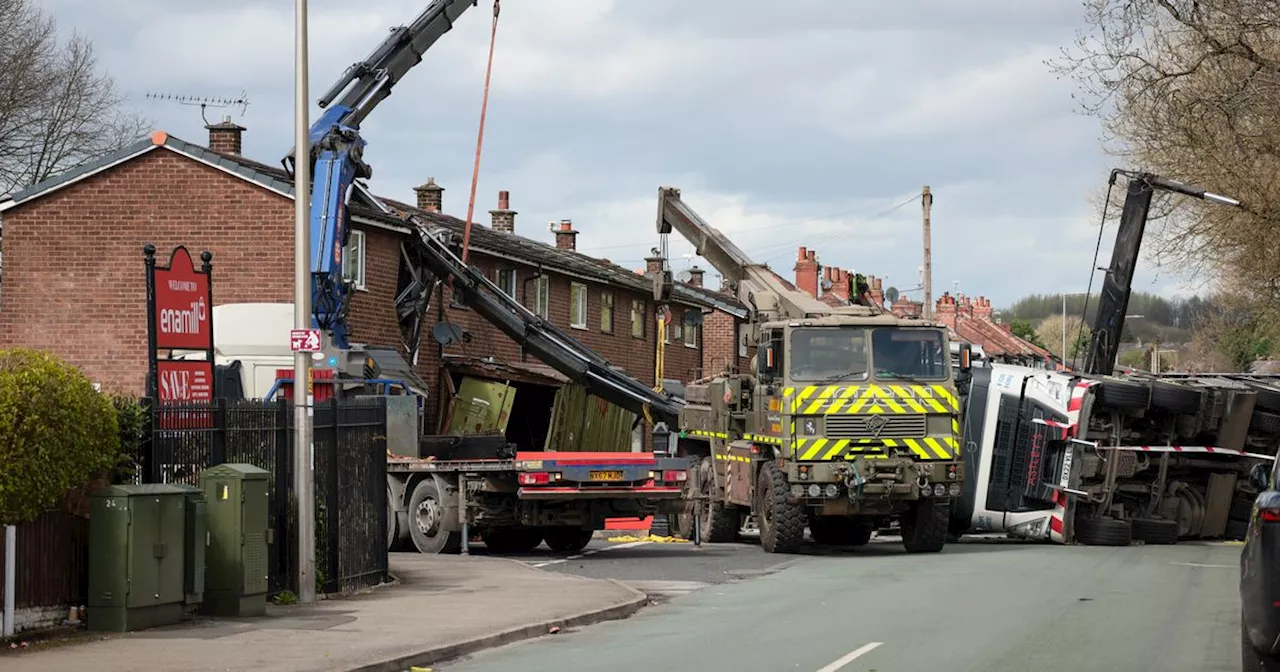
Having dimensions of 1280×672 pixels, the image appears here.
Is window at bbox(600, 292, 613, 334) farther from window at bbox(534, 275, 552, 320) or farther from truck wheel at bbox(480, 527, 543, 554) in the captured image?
truck wheel at bbox(480, 527, 543, 554)

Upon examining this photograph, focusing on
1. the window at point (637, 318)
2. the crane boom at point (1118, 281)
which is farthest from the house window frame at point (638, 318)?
the crane boom at point (1118, 281)

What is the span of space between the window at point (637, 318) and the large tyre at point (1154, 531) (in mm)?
22813

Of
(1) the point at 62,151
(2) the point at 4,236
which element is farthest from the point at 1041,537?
(1) the point at 62,151

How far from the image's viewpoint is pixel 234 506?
15.0 m

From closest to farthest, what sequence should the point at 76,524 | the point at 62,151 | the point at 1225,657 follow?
the point at 1225,657 < the point at 76,524 < the point at 62,151

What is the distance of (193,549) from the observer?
1428 centimetres

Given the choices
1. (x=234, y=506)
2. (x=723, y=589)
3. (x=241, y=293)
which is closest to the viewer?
(x=234, y=506)

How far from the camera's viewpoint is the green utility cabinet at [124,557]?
44.4 feet

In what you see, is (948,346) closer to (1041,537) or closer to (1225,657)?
(1041,537)

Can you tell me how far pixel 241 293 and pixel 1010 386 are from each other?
14587 mm

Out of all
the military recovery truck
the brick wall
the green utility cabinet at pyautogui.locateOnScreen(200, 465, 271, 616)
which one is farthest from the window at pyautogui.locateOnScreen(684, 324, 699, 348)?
the green utility cabinet at pyautogui.locateOnScreen(200, 465, 271, 616)

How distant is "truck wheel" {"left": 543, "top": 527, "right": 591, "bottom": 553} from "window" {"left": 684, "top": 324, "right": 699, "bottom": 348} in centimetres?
2691

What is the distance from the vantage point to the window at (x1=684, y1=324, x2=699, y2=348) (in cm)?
5247

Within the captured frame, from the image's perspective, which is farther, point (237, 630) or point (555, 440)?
point (555, 440)
